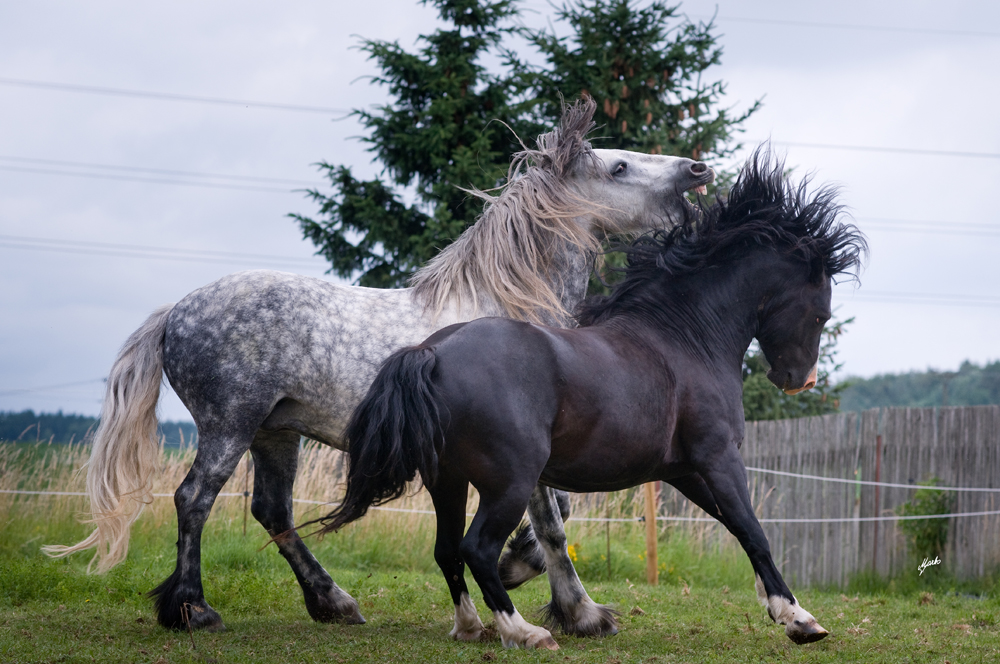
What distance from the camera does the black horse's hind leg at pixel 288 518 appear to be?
17.1 ft

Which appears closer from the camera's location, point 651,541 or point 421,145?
point 651,541

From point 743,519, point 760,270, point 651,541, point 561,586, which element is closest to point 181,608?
point 561,586

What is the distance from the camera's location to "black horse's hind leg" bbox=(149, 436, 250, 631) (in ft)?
15.2

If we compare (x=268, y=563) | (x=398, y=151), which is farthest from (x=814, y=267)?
(x=398, y=151)

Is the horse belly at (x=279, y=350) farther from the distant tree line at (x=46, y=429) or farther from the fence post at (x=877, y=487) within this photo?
the fence post at (x=877, y=487)

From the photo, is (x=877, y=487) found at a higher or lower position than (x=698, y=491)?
lower

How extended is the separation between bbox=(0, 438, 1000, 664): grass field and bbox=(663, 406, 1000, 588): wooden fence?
435 millimetres

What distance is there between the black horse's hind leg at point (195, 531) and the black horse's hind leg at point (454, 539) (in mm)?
1320

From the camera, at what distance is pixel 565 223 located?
17.5 ft

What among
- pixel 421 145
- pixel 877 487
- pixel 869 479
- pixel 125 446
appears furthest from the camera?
pixel 421 145

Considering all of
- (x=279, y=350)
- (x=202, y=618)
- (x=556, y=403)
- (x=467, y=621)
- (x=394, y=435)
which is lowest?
(x=202, y=618)

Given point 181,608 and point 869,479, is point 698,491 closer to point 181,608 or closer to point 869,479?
point 181,608

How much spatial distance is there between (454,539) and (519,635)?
53cm

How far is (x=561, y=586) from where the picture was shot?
4746 mm
